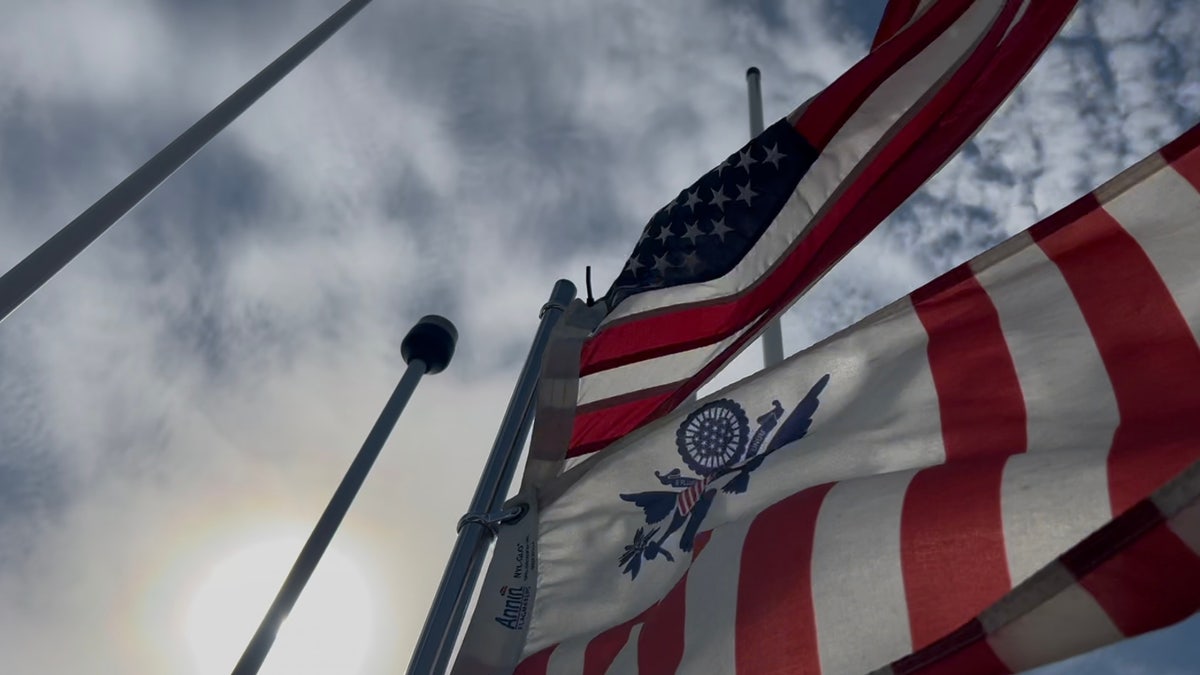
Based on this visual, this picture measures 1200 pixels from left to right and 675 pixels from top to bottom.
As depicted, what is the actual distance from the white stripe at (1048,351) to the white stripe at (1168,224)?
0.88 ft

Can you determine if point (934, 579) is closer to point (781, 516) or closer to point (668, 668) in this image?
point (781, 516)

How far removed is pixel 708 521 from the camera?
3941 millimetres

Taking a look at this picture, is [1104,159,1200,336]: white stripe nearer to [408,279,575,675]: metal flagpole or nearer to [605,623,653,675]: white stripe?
[605,623,653,675]: white stripe

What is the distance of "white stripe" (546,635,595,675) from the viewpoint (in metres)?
3.79

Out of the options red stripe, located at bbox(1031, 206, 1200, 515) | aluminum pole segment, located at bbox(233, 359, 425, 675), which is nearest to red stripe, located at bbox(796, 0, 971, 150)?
red stripe, located at bbox(1031, 206, 1200, 515)

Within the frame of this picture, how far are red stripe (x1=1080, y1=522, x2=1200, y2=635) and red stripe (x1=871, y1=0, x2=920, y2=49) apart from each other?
4407 mm

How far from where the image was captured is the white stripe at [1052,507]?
8.92ft

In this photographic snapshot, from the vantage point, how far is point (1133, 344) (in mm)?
3219

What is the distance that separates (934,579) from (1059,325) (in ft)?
3.49

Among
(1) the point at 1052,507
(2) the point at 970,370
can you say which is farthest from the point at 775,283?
(1) the point at 1052,507

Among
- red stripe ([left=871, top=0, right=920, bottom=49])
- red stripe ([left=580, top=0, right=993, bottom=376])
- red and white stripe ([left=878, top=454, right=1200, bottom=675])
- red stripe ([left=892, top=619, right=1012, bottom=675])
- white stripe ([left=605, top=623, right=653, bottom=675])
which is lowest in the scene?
red stripe ([left=892, top=619, right=1012, bottom=675])

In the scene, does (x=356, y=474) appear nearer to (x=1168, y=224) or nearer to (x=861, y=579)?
(x=861, y=579)

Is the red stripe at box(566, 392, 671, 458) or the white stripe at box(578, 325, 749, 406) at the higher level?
the white stripe at box(578, 325, 749, 406)

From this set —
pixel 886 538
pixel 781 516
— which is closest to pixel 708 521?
pixel 781 516
